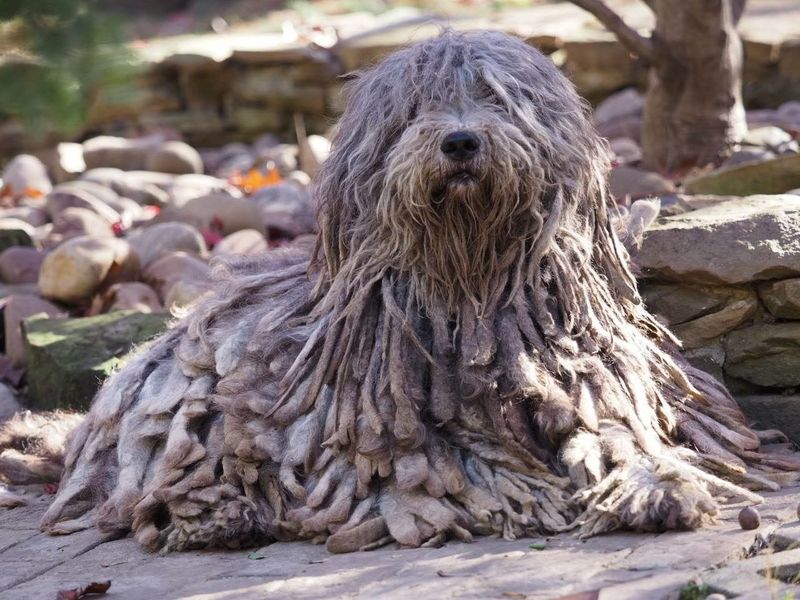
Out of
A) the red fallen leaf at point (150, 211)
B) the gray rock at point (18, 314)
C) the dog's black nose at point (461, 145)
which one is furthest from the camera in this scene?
the red fallen leaf at point (150, 211)

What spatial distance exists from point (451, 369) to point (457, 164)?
664 millimetres

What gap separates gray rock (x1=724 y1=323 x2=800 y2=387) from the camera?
5266 millimetres

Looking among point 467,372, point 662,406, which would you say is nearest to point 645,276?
point 662,406

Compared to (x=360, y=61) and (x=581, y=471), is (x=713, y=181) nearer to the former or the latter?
(x=581, y=471)

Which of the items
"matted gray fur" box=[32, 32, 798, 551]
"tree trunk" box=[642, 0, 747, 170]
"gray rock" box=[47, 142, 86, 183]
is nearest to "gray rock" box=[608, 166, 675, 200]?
"tree trunk" box=[642, 0, 747, 170]

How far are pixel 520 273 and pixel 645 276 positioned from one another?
3.40 ft

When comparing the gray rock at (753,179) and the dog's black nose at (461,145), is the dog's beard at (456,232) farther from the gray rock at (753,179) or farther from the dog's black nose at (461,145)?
the gray rock at (753,179)

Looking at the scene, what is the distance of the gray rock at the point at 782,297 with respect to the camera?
5.19 meters

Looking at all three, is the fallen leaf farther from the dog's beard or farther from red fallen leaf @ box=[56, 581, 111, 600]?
red fallen leaf @ box=[56, 581, 111, 600]

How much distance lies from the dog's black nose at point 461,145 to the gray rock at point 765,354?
63.4 inches

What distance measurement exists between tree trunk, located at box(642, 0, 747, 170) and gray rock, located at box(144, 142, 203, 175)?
4.70 m

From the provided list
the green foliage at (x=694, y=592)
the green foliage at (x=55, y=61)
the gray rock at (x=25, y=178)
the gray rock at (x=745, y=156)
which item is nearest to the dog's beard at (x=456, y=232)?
the green foliage at (x=55, y=61)

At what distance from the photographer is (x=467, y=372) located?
4.43 m

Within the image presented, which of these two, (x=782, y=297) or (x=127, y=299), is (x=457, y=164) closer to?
(x=782, y=297)
